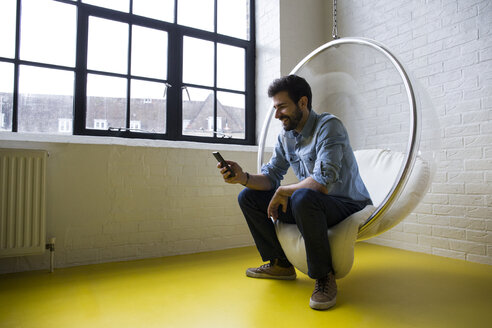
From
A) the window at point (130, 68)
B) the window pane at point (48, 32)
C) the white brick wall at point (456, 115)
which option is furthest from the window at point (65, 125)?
the white brick wall at point (456, 115)

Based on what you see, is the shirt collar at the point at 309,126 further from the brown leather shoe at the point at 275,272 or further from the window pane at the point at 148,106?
the window pane at the point at 148,106

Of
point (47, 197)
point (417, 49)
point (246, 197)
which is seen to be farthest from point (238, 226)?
point (417, 49)

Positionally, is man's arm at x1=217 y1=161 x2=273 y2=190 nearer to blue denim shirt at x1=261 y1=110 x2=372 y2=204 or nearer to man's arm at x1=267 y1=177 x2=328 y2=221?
blue denim shirt at x1=261 y1=110 x2=372 y2=204

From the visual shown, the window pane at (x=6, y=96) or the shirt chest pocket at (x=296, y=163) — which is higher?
the window pane at (x=6, y=96)

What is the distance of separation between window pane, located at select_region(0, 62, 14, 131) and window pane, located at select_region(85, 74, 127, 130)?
45 cm

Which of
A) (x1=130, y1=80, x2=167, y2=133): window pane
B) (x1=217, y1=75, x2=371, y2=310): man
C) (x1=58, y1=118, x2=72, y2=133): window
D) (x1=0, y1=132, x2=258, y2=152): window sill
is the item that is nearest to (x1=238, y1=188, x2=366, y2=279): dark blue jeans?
(x1=217, y1=75, x2=371, y2=310): man

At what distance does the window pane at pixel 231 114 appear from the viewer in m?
2.97

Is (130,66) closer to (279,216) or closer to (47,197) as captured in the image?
(47,197)

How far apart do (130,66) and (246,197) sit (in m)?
1.49

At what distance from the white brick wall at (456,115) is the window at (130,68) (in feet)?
4.66

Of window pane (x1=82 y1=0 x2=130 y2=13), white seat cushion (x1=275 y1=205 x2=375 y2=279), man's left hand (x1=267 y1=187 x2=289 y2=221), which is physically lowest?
white seat cushion (x1=275 y1=205 x2=375 y2=279)

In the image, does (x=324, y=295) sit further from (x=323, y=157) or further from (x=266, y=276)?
(x=323, y=157)

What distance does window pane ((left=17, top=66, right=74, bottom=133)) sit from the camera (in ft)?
7.20

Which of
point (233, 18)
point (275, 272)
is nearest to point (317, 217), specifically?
point (275, 272)
